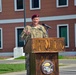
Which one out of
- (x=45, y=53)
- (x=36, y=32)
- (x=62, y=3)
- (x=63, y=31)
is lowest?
(x=45, y=53)

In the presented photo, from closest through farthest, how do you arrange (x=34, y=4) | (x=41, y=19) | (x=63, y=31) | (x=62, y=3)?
1. (x=63, y=31)
2. (x=62, y=3)
3. (x=41, y=19)
4. (x=34, y=4)

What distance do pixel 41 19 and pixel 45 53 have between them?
1205 inches

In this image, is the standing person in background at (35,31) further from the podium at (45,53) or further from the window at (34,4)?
the window at (34,4)

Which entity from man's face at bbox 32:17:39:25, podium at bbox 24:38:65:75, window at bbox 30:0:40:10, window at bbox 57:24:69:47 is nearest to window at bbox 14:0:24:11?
window at bbox 30:0:40:10

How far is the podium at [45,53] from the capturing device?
8391 millimetres

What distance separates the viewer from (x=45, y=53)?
8.47 meters

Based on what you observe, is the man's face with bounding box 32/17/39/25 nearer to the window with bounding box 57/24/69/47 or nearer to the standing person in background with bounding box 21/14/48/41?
the standing person in background with bounding box 21/14/48/41

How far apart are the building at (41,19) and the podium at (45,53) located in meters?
28.5

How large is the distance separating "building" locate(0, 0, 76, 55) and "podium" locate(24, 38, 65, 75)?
28512mm

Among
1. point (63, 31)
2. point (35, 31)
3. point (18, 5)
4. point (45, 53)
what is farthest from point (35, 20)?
point (18, 5)

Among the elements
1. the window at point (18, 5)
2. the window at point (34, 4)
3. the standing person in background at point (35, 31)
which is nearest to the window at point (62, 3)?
the window at point (34, 4)

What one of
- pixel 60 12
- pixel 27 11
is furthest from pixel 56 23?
pixel 27 11

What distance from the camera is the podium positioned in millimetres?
8391

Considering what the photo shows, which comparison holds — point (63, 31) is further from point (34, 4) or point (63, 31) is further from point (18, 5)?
point (18, 5)
